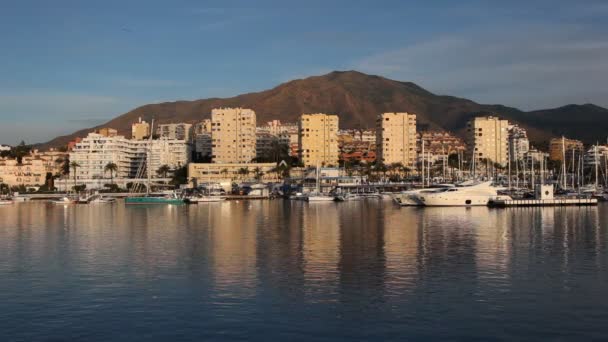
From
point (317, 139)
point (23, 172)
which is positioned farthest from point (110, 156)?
point (317, 139)

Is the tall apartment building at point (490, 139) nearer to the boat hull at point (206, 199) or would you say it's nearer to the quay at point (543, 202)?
the boat hull at point (206, 199)

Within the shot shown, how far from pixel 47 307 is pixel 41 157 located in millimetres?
147987

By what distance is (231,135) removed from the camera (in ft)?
507

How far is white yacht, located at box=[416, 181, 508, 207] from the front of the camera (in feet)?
248

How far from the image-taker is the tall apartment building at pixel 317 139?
156 m

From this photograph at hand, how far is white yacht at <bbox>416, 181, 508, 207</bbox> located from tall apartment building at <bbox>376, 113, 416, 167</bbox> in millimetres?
81455

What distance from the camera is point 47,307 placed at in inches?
859

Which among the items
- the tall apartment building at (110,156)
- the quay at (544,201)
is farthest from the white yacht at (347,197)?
the tall apartment building at (110,156)

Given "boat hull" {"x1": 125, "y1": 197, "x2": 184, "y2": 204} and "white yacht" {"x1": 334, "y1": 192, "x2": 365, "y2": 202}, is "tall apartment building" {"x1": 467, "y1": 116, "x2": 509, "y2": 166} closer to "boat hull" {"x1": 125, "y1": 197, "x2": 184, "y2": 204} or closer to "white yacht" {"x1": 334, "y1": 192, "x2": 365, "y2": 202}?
"white yacht" {"x1": 334, "y1": 192, "x2": 365, "y2": 202}

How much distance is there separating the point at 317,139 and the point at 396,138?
61.1 feet

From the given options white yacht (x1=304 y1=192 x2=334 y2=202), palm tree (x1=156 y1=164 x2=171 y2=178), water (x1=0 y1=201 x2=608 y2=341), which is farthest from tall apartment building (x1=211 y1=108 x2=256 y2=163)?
water (x1=0 y1=201 x2=608 y2=341)

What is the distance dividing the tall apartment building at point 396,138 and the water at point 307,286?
11574 cm

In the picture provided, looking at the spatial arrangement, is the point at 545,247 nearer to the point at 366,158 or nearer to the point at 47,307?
the point at 47,307

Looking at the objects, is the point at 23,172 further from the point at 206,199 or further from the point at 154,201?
the point at 206,199
